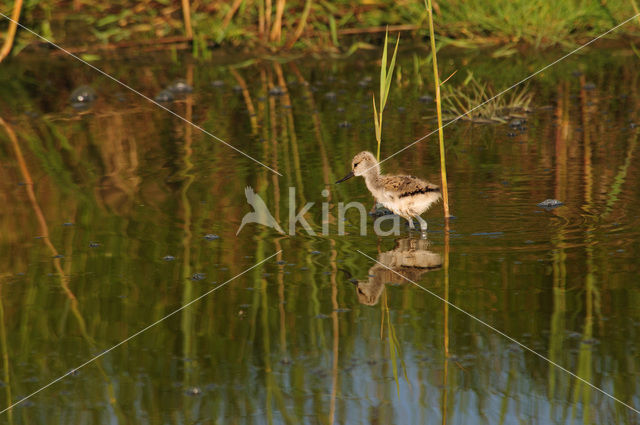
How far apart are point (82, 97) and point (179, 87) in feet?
3.80

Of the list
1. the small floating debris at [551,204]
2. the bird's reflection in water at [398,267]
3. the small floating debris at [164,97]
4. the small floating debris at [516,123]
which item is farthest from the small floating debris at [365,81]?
the bird's reflection in water at [398,267]

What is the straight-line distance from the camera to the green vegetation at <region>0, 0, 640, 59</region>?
41.4 feet

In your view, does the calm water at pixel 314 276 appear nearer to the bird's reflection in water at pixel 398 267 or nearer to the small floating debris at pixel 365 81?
the bird's reflection in water at pixel 398 267

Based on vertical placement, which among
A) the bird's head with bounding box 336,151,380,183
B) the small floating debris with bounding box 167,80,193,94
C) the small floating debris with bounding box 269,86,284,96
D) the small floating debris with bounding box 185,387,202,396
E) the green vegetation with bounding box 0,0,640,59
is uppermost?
the green vegetation with bounding box 0,0,640,59

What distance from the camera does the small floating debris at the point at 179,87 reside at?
1141 cm

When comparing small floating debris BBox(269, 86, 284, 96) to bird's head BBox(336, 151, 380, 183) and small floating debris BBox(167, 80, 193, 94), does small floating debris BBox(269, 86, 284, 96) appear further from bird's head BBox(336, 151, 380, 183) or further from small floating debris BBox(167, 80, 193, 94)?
bird's head BBox(336, 151, 380, 183)

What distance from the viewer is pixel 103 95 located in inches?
459

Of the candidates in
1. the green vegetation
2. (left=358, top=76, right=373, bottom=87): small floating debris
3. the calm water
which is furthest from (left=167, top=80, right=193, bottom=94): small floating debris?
(left=358, top=76, right=373, bottom=87): small floating debris

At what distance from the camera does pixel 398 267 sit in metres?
5.57

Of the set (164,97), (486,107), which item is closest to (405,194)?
(486,107)

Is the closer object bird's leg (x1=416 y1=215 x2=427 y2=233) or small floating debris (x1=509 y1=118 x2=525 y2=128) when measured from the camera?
bird's leg (x1=416 y1=215 x2=427 y2=233)

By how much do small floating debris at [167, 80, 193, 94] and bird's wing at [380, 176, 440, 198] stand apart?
214 inches

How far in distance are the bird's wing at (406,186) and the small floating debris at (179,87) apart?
5.43 metres

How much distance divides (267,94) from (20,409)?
7.56 m
